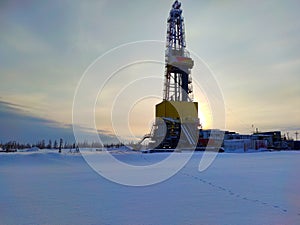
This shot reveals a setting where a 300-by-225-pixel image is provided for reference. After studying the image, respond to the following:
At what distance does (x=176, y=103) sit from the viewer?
30.6 m

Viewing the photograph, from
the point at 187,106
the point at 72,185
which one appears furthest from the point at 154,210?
the point at 187,106

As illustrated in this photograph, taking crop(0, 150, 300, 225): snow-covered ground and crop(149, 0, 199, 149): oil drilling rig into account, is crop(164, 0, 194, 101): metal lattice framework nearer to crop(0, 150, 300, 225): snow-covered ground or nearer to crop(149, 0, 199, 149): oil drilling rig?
crop(149, 0, 199, 149): oil drilling rig

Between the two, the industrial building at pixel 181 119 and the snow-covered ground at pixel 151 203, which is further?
the industrial building at pixel 181 119

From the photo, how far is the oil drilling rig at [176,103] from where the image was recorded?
29359 mm

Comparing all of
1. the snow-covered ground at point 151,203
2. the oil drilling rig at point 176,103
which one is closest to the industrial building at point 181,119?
the oil drilling rig at point 176,103

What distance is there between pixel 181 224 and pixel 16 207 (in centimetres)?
293

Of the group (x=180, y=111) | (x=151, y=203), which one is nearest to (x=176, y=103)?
(x=180, y=111)

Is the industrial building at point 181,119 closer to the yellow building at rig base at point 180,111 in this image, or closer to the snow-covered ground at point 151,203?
the yellow building at rig base at point 180,111

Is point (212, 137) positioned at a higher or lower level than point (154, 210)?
higher

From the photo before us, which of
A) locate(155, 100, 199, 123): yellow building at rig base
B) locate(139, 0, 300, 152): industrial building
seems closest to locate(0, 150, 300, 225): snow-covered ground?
locate(139, 0, 300, 152): industrial building

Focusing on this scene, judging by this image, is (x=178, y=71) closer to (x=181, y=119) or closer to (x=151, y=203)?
(x=181, y=119)

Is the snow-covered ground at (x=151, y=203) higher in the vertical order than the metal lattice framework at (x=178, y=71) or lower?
lower

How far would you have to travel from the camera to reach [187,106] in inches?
1211

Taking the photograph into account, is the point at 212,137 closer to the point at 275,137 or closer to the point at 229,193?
the point at 275,137
